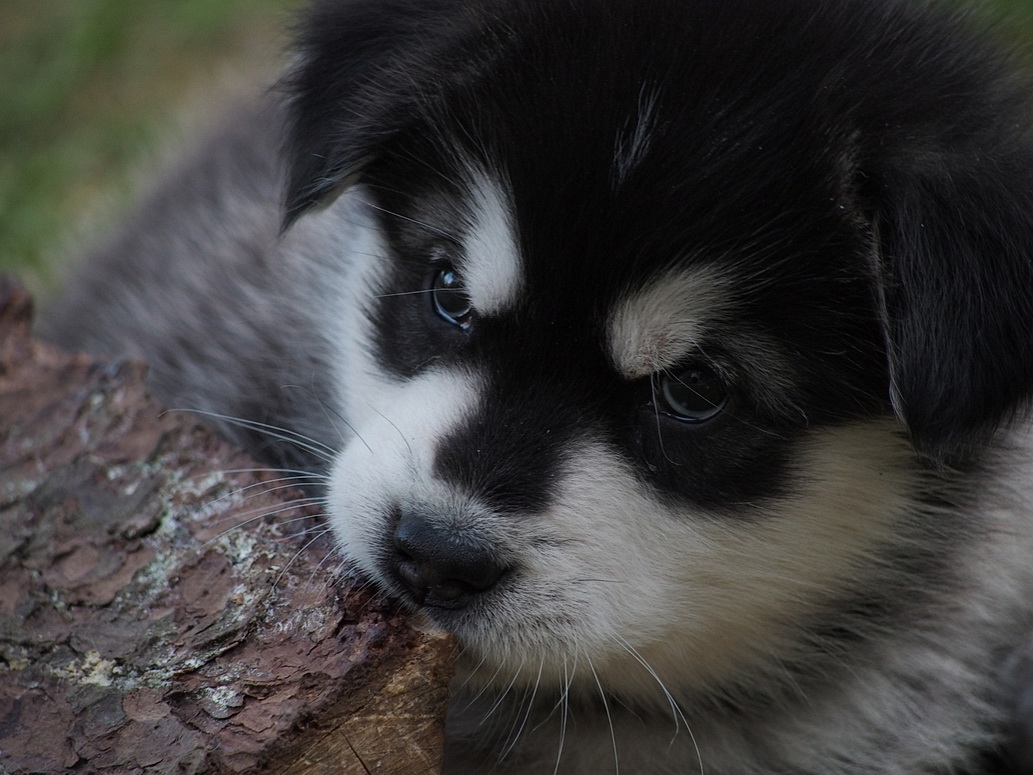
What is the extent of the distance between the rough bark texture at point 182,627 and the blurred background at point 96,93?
2279 millimetres

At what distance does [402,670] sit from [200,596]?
1.40 feet

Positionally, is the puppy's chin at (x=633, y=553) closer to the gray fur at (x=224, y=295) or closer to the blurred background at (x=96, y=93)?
the gray fur at (x=224, y=295)

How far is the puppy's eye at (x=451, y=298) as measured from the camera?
247 cm

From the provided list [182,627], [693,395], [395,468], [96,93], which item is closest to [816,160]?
[693,395]

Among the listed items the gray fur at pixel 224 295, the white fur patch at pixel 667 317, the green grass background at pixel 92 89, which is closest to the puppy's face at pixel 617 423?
the white fur patch at pixel 667 317

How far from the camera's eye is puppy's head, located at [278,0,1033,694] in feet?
7.06

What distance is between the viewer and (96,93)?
585 cm

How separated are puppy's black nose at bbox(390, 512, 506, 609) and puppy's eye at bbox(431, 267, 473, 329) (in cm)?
44

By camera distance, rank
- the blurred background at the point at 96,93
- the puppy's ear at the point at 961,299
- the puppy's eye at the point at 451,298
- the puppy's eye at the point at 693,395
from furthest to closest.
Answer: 1. the blurred background at the point at 96,93
2. the puppy's eye at the point at 451,298
3. the puppy's eye at the point at 693,395
4. the puppy's ear at the point at 961,299

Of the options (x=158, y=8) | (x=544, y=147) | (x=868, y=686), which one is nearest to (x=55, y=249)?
(x=158, y=8)

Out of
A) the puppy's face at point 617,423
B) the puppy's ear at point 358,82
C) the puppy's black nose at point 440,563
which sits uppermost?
the puppy's ear at point 358,82

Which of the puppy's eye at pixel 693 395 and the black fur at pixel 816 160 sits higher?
the black fur at pixel 816 160

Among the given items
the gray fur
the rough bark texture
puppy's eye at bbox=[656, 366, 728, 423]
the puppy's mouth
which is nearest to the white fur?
puppy's eye at bbox=[656, 366, 728, 423]

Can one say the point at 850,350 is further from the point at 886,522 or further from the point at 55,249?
the point at 55,249
